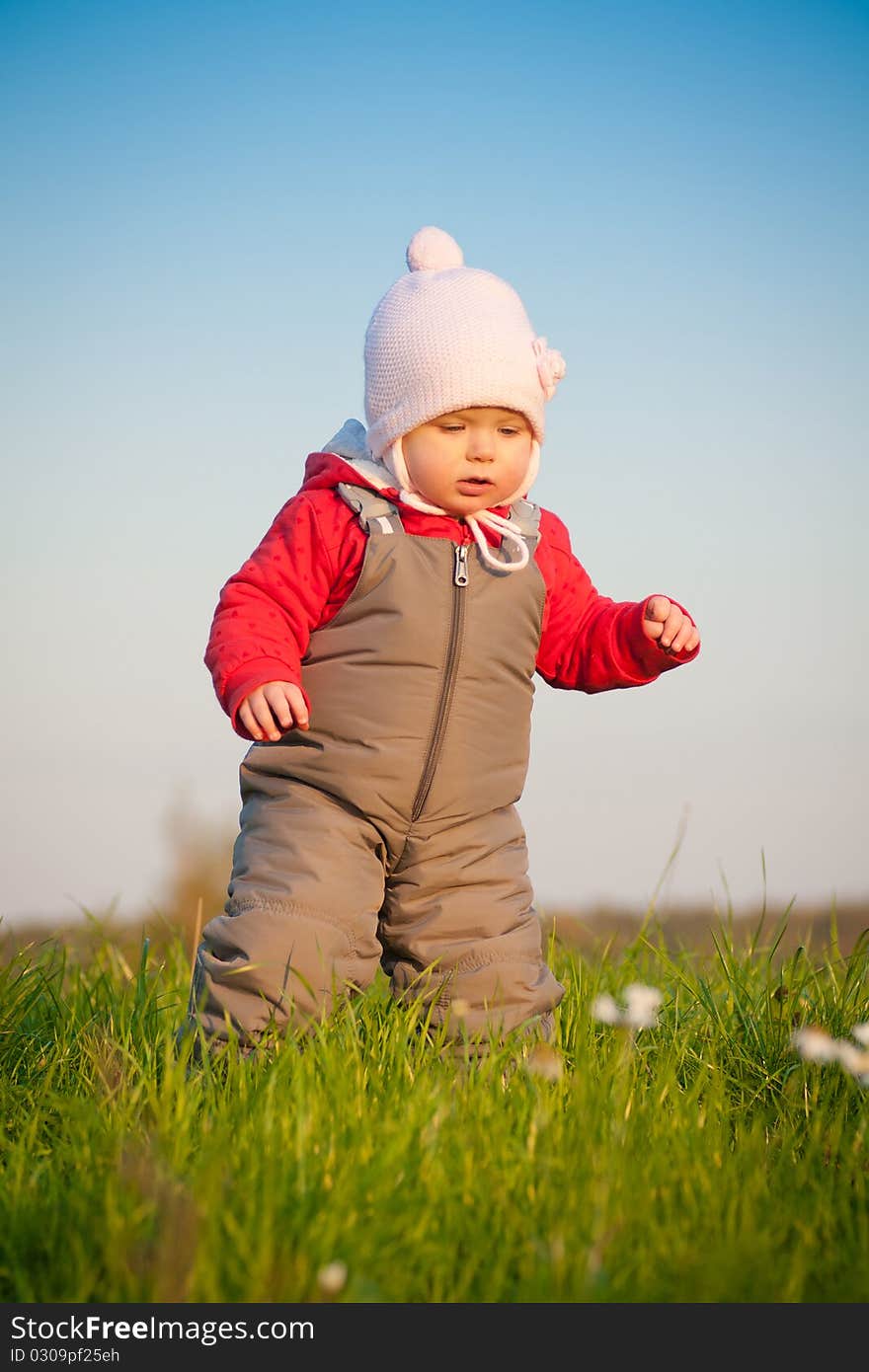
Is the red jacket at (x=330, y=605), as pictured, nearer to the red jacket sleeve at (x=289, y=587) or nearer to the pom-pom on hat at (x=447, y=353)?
the red jacket sleeve at (x=289, y=587)

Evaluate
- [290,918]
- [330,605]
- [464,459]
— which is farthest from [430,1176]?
[464,459]

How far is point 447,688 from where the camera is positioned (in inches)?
141

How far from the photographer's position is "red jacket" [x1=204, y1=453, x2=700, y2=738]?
11.3ft

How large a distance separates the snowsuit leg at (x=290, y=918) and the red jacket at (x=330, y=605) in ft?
1.06

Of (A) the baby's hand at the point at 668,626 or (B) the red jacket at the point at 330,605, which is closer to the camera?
(B) the red jacket at the point at 330,605

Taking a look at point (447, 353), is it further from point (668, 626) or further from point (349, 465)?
point (668, 626)

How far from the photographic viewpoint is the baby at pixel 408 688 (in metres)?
3.47

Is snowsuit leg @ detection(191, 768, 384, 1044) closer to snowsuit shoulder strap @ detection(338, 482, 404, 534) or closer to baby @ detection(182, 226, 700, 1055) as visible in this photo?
baby @ detection(182, 226, 700, 1055)

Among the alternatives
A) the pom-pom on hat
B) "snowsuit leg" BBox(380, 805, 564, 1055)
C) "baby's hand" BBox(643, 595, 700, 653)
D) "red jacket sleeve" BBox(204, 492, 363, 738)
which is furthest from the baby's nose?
"snowsuit leg" BBox(380, 805, 564, 1055)

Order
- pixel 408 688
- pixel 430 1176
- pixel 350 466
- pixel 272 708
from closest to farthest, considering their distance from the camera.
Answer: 1. pixel 430 1176
2. pixel 272 708
3. pixel 408 688
4. pixel 350 466

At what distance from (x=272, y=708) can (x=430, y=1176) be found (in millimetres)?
1366

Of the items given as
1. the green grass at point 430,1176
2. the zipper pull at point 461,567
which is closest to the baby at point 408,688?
the zipper pull at point 461,567
